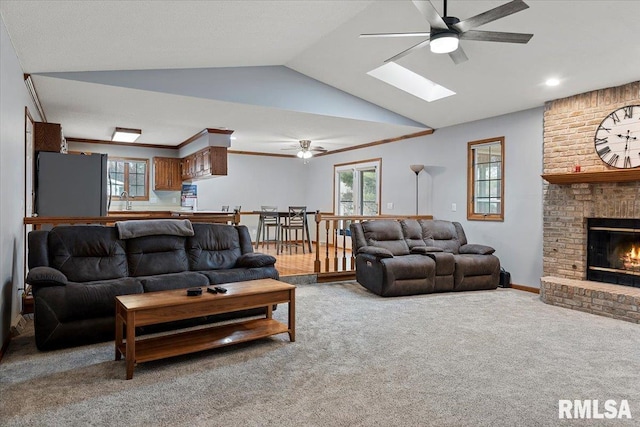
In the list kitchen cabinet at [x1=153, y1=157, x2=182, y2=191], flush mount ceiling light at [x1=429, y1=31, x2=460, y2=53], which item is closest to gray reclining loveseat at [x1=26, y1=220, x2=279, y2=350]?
flush mount ceiling light at [x1=429, y1=31, x2=460, y2=53]

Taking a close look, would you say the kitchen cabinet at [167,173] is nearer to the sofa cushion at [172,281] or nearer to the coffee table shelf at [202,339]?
the sofa cushion at [172,281]

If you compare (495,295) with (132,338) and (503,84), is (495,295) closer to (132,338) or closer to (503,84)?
(503,84)

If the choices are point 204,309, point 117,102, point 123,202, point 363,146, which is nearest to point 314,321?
point 204,309

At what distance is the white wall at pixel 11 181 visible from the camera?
3.13 meters

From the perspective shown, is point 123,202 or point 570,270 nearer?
point 570,270

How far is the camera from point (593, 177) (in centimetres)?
464

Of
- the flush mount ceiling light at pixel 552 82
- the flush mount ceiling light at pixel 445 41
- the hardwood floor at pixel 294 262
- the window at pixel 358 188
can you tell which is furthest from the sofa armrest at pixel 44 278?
the window at pixel 358 188

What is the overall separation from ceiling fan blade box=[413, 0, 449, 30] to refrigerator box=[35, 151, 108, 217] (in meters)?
4.35

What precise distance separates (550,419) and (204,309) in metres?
2.28

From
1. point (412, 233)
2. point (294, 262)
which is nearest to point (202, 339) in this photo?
point (412, 233)

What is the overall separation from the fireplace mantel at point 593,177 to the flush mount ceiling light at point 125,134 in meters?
6.49

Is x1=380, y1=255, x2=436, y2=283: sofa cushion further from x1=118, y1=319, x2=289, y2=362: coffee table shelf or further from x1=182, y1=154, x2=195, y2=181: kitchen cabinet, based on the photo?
x1=182, y1=154, x2=195, y2=181: kitchen cabinet

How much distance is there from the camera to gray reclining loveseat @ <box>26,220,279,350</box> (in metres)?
3.15

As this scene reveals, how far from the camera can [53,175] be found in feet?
16.5
